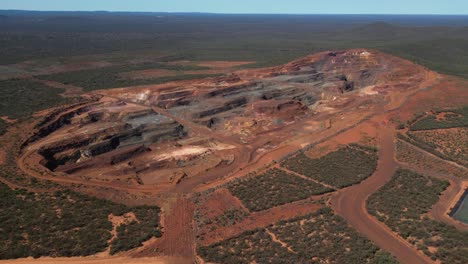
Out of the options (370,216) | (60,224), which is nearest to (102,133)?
(60,224)

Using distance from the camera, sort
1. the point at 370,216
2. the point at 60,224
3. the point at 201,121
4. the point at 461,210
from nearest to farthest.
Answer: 1. the point at 60,224
2. the point at 370,216
3. the point at 461,210
4. the point at 201,121

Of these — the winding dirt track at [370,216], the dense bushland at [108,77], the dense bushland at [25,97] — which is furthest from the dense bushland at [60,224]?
the dense bushland at [108,77]

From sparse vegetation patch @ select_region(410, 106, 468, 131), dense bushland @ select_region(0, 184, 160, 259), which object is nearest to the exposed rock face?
dense bushland @ select_region(0, 184, 160, 259)

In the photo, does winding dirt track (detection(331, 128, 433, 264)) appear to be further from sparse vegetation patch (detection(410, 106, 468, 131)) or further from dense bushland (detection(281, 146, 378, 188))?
sparse vegetation patch (detection(410, 106, 468, 131))

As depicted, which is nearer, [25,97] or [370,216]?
[370,216]

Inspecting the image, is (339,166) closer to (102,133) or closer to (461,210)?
(461,210)

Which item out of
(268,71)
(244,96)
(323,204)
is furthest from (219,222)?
(268,71)

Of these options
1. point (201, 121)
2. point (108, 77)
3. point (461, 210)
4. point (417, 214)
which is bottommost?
point (461, 210)
